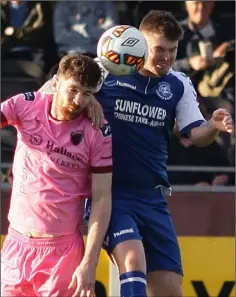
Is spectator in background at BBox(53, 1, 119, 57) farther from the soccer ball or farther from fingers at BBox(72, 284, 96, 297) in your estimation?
fingers at BBox(72, 284, 96, 297)

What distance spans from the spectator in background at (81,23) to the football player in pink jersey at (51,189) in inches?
114

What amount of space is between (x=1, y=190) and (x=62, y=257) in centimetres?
261

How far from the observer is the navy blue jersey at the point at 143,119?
6027 mm

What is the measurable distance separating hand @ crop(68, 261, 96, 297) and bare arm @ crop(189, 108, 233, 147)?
1079 millimetres

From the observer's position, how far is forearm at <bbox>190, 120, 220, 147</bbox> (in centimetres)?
597

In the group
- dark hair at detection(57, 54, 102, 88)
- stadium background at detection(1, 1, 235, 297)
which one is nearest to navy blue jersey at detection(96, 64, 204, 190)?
dark hair at detection(57, 54, 102, 88)

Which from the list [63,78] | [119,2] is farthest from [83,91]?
[119,2]

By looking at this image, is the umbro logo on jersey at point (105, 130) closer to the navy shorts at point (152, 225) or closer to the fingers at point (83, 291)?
the navy shorts at point (152, 225)

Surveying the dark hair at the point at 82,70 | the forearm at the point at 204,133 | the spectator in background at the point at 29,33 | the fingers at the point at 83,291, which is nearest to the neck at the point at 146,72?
the forearm at the point at 204,133

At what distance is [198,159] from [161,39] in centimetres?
267

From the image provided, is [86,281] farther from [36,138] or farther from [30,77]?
[30,77]

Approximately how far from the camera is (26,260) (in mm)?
5664

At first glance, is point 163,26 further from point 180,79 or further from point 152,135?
point 152,135

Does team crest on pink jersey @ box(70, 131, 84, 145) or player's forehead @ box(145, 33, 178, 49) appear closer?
team crest on pink jersey @ box(70, 131, 84, 145)
